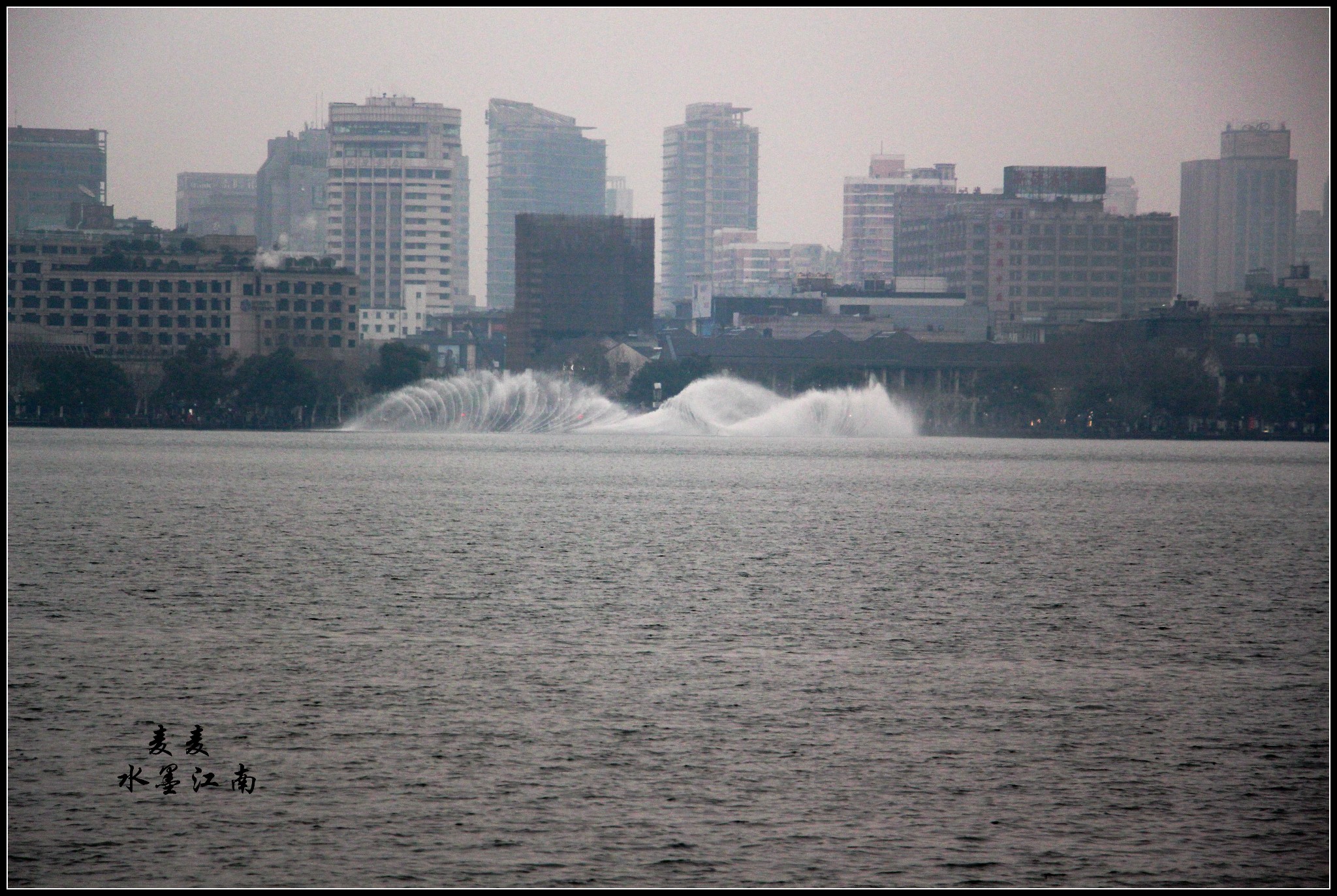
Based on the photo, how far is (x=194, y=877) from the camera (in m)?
25.8

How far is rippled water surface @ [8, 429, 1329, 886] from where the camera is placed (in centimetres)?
2775

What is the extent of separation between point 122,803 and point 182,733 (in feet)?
18.4

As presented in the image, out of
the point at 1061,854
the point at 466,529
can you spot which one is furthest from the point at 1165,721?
the point at 466,529

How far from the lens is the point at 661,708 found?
128 ft

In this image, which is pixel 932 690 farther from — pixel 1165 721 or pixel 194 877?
pixel 194 877

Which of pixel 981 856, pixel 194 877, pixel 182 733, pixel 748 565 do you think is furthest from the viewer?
pixel 748 565

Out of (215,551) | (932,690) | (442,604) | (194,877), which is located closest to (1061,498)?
(215,551)

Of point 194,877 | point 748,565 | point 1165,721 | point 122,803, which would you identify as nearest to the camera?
point 194,877

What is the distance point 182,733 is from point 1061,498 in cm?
10484

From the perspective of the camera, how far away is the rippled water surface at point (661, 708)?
27.8 m

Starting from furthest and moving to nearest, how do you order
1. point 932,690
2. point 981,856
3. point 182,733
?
point 932,690
point 182,733
point 981,856

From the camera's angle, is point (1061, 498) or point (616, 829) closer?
point (616, 829)

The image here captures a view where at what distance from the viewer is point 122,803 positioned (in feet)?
96.9

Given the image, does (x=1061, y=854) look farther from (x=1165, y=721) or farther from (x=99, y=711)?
(x=99, y=711)
